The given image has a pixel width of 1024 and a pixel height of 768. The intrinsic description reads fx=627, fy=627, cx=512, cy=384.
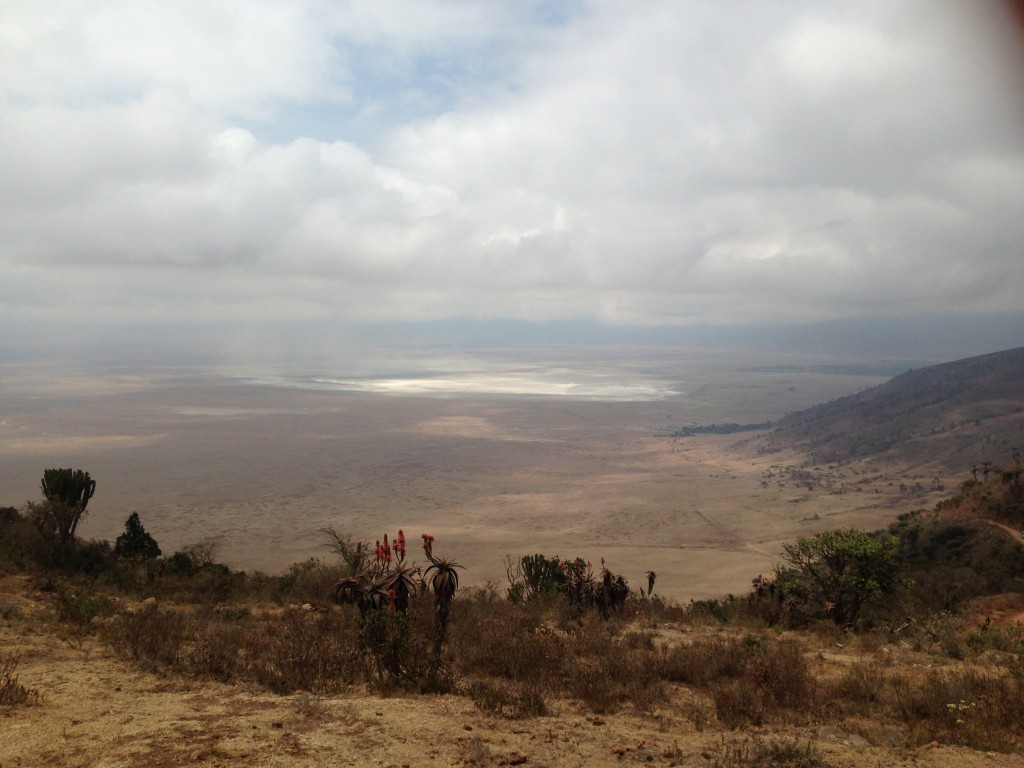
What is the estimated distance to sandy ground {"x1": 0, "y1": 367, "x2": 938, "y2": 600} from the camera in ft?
142

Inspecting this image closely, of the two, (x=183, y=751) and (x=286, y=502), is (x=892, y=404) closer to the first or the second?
(x=286, y=502)

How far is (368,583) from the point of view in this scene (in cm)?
1008

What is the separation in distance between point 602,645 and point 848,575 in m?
9.93

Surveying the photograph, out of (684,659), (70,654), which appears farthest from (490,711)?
(70,654)

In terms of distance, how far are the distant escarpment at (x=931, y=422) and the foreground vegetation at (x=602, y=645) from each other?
6305cm

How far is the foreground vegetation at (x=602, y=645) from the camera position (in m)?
7.55

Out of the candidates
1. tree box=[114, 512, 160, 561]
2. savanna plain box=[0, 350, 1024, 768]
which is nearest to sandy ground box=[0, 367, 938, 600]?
savanna plain box=[0, 350, 1024, 768]

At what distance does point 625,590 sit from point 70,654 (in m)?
13.4

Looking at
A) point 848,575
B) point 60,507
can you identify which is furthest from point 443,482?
point 848,575

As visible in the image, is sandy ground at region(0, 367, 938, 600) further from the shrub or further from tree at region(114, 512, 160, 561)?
the shrub

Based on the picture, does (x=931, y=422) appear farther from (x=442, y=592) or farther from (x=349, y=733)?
(x=349, y=733)

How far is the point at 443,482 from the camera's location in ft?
211

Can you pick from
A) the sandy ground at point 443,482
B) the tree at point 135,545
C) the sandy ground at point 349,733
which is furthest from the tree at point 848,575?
the tree at point 135,545

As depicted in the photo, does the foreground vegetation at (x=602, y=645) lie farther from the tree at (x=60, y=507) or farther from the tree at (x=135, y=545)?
the tree at (x=135, y=545)
